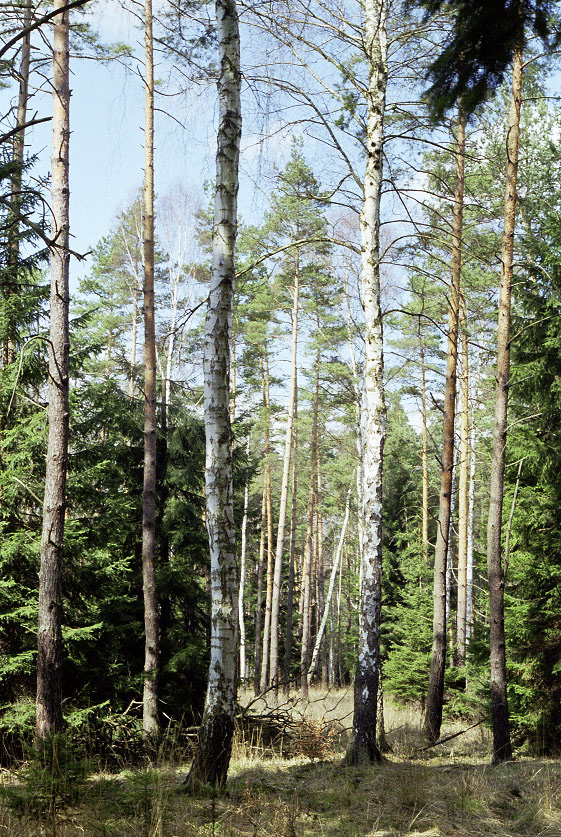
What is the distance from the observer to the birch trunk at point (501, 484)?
8.27 metres

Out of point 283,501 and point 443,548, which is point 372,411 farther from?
point 283,501

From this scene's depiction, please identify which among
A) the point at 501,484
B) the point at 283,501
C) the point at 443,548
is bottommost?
the point at 443,548

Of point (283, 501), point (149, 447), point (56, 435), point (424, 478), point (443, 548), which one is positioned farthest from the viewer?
point (424, 478)

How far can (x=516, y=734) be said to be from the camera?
10.1 meters

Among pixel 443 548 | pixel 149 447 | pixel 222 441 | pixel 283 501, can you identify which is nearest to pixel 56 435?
pixel 222 441

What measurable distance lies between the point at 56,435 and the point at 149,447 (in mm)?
3052

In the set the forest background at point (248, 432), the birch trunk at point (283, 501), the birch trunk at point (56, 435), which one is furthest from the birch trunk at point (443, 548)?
the birch trunk at point (283, 501)

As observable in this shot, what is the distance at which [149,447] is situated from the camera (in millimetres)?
10445

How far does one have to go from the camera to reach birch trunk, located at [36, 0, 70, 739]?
6.93m

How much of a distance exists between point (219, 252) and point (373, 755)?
5.51 m

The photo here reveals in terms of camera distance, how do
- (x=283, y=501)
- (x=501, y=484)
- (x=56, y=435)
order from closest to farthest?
(x=56, y=435), (x=501, y=484), (x=283, y=501)

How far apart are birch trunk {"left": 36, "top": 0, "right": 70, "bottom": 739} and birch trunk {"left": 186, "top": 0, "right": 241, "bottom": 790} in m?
2.11

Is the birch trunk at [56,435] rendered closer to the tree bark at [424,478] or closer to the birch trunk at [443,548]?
the birch trunk at [443,548]

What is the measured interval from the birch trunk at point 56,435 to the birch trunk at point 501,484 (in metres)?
5.42
